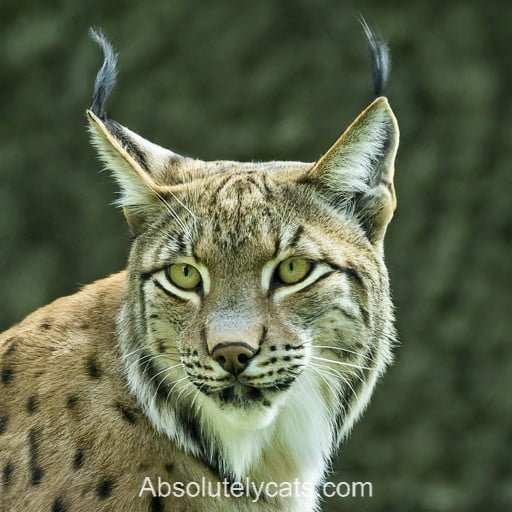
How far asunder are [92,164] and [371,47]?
6969 millimetres

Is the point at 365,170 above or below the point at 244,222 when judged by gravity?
above

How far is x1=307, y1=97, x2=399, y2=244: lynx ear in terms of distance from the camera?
546 cm

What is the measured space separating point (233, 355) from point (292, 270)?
55 cm

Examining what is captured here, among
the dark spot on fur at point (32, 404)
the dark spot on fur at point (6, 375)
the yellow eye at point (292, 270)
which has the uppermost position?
the yellow eye at point (292, 270)

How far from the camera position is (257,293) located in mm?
5160

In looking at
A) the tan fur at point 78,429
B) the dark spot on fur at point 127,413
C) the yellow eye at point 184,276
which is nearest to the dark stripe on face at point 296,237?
the yellow eye at point 184,276

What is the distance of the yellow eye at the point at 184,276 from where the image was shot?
17.5 ft

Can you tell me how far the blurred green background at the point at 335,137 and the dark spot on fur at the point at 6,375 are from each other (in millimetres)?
6514

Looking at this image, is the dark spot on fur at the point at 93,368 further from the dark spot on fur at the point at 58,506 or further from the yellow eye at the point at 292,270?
the yellow eye at the point at 292,270

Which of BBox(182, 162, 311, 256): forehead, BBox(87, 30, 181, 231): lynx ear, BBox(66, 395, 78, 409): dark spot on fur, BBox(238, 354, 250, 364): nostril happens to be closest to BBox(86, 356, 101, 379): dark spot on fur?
BBox(66, 395, 78, 409): dark spot on fur

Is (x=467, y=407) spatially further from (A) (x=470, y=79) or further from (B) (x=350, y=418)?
(B) (x=350, y=418)

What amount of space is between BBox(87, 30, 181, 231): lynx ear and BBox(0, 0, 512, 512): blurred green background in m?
6.19

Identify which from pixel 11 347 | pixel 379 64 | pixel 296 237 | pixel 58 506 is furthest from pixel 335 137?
pixel 58 506

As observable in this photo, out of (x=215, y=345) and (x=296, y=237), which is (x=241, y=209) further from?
(x=215, y=345)
